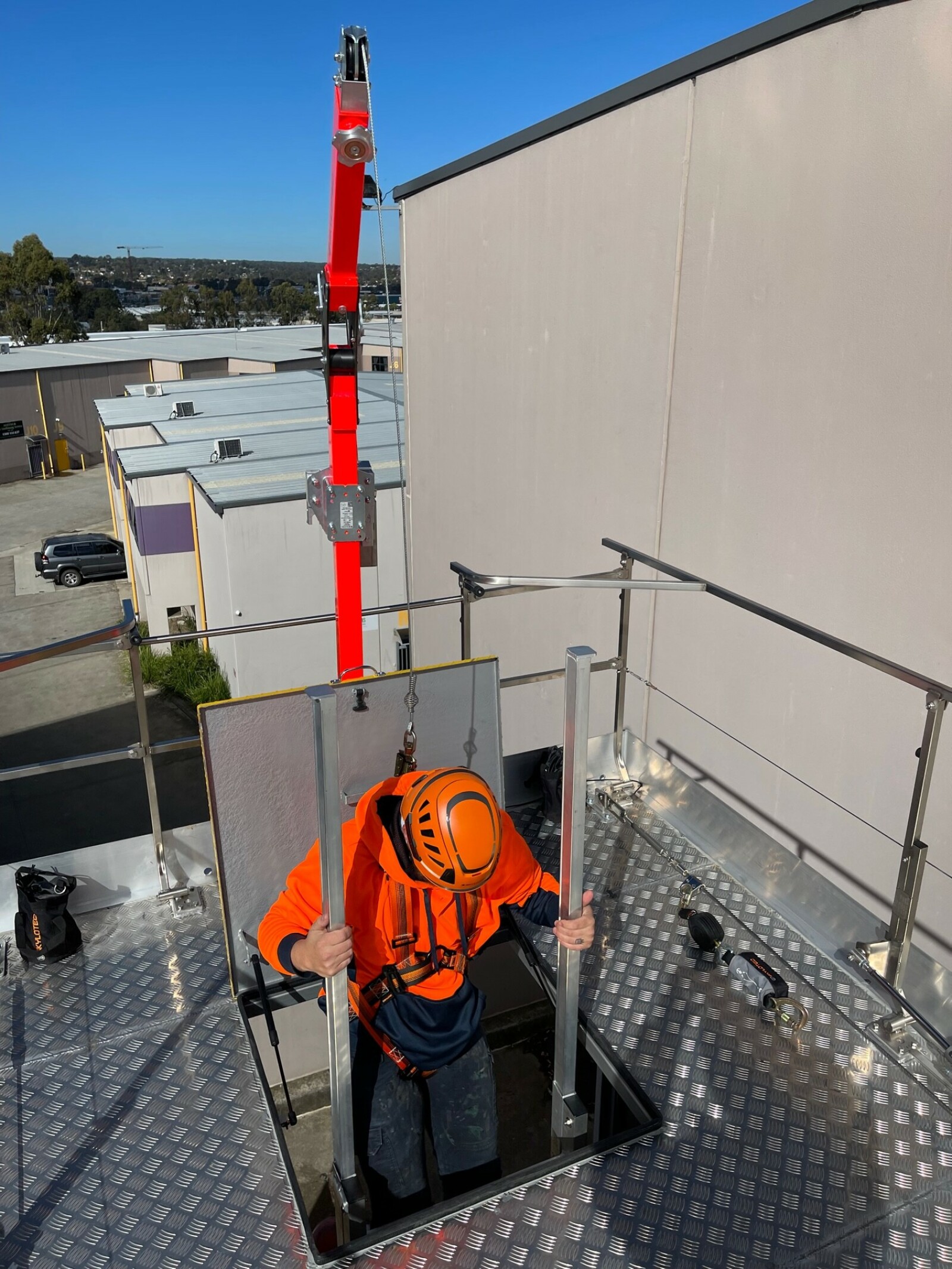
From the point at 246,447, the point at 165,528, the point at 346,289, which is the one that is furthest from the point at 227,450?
the point at 346,289

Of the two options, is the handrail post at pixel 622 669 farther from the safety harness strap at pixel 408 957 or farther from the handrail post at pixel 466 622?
the safety harness strap at pixel 408 957

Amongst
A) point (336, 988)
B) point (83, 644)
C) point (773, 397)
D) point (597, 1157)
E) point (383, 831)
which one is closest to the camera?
point (336, 988)

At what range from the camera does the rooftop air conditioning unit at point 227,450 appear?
1650 cm

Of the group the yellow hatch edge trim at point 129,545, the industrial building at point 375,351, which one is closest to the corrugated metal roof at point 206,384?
the industrial building at point 375,351

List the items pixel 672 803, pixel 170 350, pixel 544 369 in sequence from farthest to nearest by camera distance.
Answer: pixel 170 350
pixel 544 369
pixel 672 803

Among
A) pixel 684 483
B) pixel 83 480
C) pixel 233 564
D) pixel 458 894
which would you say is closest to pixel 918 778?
pixel 458 894

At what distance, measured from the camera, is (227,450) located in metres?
16.6

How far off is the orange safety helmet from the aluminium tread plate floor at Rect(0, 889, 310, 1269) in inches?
45.3

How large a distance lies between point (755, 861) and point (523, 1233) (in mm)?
2047

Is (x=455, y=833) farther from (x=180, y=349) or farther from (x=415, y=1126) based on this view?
(x=180, y=349)

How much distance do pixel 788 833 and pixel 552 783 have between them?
180 centimetres

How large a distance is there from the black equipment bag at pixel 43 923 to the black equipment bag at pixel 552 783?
7.45 ft

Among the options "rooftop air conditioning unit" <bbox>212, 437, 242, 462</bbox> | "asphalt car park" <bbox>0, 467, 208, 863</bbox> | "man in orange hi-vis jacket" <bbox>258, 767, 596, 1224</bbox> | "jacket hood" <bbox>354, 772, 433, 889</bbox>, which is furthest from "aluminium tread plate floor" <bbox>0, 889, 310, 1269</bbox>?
"rooftop air conditioning unit" <bbox>212, 437, 242, 462</bbox>

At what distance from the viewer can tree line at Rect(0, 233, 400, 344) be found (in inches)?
2522
